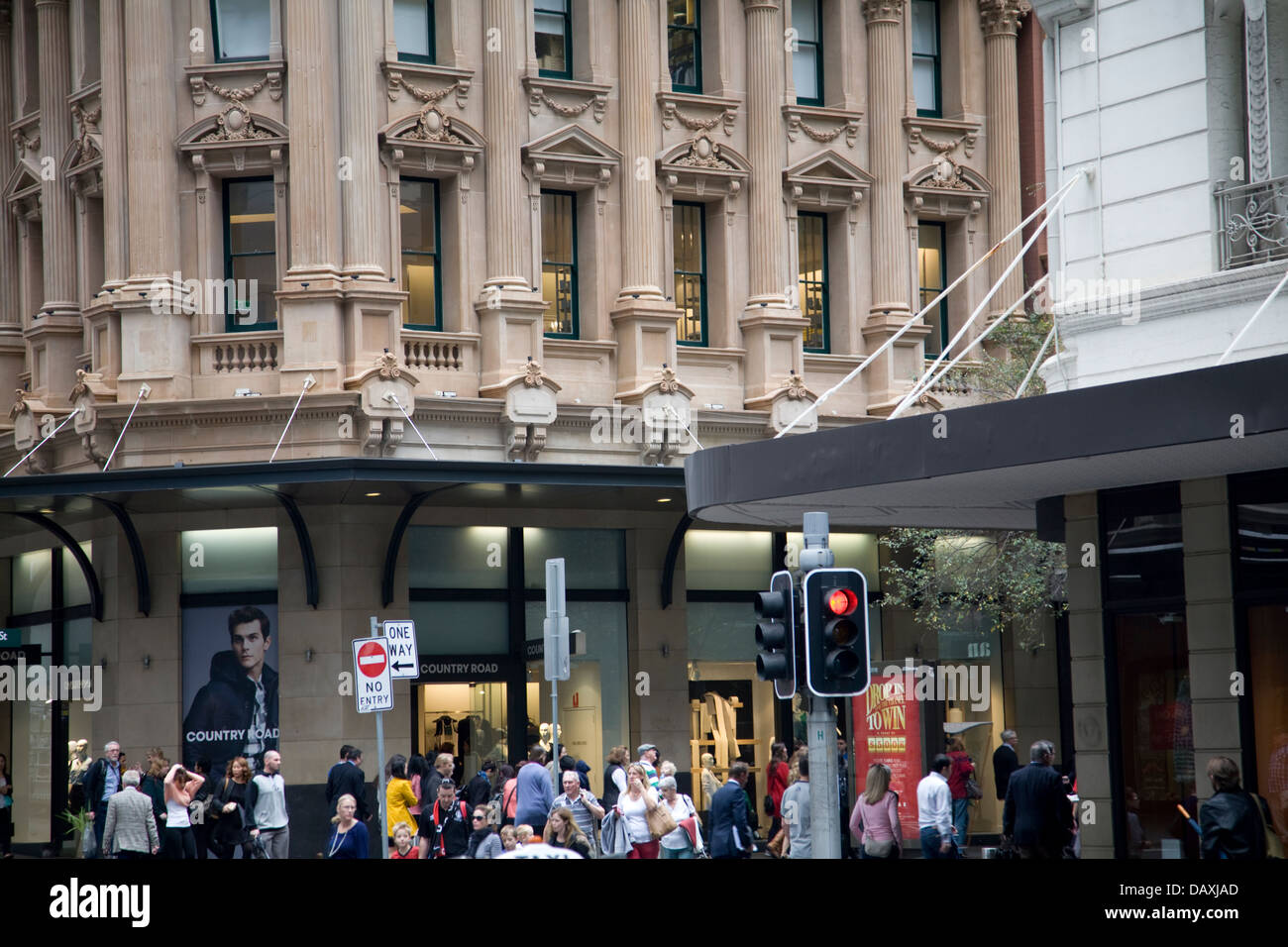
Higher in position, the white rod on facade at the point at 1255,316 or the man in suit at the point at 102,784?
the white rod on facade at the point at 1255,316

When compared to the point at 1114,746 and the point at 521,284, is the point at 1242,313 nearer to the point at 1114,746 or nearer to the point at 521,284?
the point at 1114,746

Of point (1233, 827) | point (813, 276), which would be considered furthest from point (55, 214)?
point (1233, 827)

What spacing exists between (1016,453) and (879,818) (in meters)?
4.58

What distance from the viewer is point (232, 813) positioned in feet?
65.0

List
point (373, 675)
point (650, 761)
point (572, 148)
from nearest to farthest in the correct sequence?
point (373, 675)
point (650, 761)
point (572, 148)

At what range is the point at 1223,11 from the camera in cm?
1473

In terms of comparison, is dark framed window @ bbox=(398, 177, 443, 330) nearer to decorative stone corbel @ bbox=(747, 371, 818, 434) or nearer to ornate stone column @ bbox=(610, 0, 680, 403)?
ornate stone column @ bbox=(610, 0, 680, 403)

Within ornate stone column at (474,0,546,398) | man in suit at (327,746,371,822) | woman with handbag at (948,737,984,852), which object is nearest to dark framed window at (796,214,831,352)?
ornate stone column at (474,0,546,398)

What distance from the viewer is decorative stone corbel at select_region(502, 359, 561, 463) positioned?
87.6 feet

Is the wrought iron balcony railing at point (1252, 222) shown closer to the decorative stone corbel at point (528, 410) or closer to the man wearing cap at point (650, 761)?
the man wearing cap at point (650, 761)

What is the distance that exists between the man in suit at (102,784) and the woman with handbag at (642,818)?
7.91 meters

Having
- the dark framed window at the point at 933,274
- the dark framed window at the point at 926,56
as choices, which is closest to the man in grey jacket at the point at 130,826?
the dark framed window at the point at 933,274

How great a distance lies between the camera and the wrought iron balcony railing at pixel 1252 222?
46.3ft

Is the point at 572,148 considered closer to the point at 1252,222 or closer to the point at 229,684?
the point at 229,684
